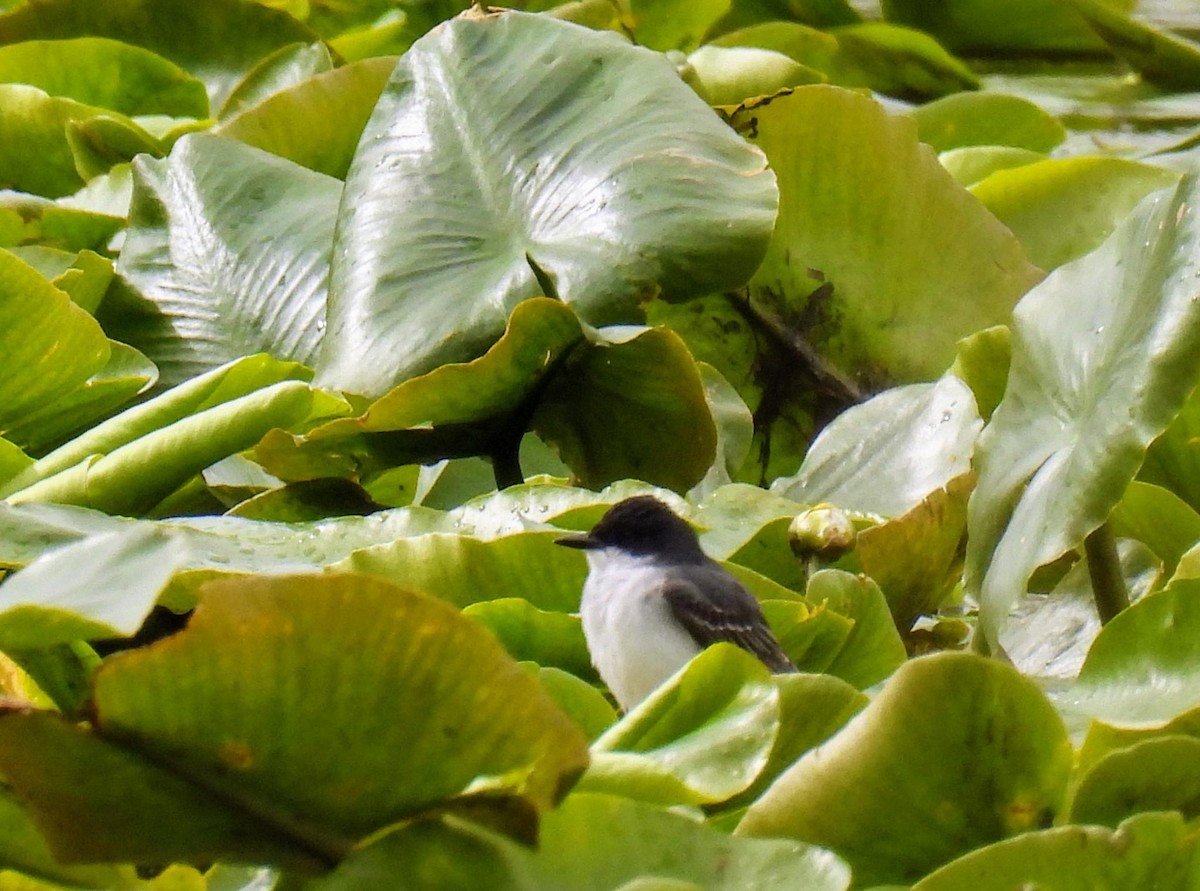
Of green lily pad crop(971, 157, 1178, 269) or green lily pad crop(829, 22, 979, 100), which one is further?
green lily pad crop(829, 22, 979, 100)

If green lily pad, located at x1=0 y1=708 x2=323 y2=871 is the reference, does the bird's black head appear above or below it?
below

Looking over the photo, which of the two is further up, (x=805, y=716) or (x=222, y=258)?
(x=805, y=716)

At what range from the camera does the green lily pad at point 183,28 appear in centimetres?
316

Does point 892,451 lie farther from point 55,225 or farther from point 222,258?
point 55,225

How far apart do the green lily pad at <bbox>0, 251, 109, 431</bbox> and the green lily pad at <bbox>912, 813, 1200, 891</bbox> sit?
1.04m

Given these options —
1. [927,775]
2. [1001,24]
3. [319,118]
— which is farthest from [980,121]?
[927,775]

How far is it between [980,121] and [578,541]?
5.45ft

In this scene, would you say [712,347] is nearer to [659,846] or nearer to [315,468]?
[315,468]

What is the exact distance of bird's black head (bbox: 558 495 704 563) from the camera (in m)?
1.64

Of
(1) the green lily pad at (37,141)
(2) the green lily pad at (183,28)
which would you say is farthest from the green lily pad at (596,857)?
(2) the green lily pad at (183,28)

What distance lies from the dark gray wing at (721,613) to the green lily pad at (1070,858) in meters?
0.39

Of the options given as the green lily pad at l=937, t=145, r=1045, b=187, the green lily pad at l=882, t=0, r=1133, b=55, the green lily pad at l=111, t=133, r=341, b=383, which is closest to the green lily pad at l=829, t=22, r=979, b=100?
the green lily pad at l=882, t=0, r=1133, b=55

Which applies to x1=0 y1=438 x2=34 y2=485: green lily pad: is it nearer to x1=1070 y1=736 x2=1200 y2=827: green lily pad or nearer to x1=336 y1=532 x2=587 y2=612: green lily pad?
x1=336 y1=532 x2=587 y2=612: green lily pad

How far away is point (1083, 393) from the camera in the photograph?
1.56 meters
